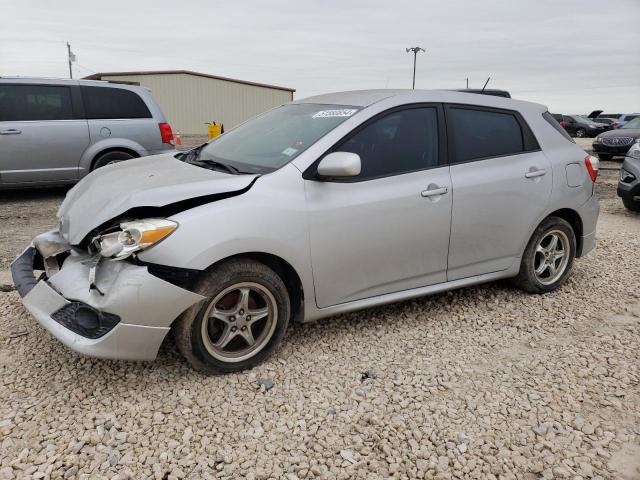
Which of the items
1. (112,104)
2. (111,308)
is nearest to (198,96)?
(112,104)

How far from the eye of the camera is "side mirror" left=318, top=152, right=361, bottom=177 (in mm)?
3152

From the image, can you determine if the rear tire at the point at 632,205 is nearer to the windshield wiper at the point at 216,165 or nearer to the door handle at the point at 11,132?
the windshield wiper at the point at 216,165

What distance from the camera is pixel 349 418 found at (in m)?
2.84

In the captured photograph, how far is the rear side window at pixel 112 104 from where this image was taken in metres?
8.23

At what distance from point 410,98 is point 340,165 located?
1.02 m

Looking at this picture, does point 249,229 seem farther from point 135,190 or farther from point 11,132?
point 11,132

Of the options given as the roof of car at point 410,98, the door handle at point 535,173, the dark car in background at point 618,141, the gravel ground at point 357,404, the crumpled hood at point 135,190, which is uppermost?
the roof of car at point 410,98

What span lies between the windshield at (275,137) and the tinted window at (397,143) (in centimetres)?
19

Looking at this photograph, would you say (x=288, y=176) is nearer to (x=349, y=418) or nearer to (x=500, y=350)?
(x=349, y=418)

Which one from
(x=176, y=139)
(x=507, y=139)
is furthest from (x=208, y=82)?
(x=507, y=139)

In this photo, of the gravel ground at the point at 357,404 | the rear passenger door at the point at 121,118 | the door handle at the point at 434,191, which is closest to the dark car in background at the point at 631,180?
the gravel ground at the point at 357,404

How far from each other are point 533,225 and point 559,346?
104cm

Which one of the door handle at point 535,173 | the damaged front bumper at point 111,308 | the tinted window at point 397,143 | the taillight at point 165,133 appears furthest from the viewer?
the taillight at point 165,133

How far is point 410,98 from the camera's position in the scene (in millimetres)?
3805
